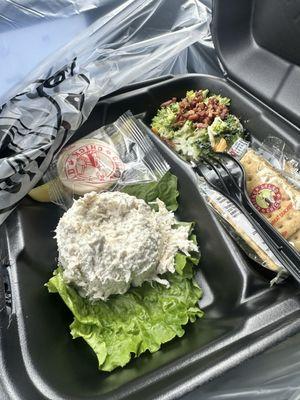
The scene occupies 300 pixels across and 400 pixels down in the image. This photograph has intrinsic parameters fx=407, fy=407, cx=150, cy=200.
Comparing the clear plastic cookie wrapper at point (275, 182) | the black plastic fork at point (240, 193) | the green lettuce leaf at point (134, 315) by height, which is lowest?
the green lettuce leaf at point (134, 315)

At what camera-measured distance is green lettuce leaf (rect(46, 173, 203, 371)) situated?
2.25 ft

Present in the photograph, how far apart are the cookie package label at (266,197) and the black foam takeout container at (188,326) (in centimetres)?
9

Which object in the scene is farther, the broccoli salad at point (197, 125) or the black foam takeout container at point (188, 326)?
the broccoli salad at point (197, 125)

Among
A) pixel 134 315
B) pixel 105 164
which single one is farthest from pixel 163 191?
pixel 134 315

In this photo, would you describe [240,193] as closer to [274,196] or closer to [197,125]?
[274,196]

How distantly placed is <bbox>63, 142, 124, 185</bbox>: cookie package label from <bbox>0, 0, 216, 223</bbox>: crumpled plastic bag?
0.06m

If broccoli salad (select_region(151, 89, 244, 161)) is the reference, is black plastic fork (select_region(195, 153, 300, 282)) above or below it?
below

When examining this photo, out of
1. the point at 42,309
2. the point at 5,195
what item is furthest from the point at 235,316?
the point at 5,195

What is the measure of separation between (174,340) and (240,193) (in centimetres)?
29

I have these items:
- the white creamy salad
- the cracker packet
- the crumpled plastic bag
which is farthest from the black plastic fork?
the crumpled plastic bag

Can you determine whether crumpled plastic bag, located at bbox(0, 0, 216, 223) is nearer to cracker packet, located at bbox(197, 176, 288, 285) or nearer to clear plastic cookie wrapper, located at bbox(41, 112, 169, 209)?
clear plastic cookie wrapper, located at bbox(41, 112, 169, 209)

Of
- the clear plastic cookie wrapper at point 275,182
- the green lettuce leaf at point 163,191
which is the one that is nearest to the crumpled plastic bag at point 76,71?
the green lettuce leaf at point 163,191

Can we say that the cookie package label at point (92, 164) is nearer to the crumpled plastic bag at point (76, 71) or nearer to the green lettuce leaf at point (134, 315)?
the crumpled plastic bag at point (76, 71)

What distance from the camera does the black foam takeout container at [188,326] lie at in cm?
57
